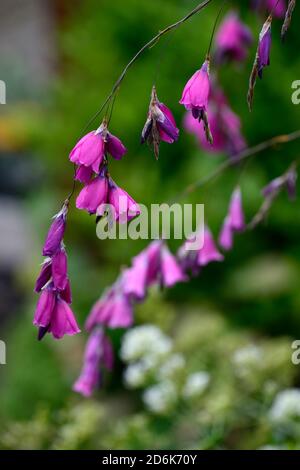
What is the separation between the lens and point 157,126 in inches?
41.1

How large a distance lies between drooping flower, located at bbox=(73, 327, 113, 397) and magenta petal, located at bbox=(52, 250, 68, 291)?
0.45 meters

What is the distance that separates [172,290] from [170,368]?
5.57ft

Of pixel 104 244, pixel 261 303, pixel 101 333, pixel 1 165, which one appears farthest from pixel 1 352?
pixel 1 165

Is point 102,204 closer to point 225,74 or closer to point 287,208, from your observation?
point 287,208

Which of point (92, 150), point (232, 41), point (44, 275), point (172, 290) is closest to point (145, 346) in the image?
point (232, 41)

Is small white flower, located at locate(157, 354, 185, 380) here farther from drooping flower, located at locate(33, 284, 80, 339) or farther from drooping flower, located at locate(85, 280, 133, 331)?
drooping flower, located at locate(33, 284, 80, 339)

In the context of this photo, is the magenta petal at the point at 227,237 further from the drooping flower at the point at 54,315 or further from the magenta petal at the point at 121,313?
the drooping flower at the point at 54,315

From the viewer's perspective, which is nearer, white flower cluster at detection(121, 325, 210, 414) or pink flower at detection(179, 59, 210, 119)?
pink flower at detection(179, 59, 210, 119)

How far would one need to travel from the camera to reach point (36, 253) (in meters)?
4.61

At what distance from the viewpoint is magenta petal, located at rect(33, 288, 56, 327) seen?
1.12 metres

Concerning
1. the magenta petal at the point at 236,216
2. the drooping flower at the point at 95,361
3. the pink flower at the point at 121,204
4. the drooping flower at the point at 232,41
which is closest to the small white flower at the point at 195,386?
the drooping flower at the point at 95,361

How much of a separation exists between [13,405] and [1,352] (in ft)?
1.71

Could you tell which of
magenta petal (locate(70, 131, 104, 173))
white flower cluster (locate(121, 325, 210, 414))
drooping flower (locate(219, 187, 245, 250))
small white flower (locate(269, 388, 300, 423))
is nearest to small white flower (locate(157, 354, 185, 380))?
white flower cluster (locate(121, 325, 210, 414))

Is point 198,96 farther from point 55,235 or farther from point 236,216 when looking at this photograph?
point 236,216
